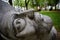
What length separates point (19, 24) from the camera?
19.6 inches

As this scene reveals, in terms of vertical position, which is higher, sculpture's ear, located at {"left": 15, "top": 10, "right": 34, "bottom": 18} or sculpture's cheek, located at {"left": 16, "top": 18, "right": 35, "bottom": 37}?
sculpture's ear, located at {"left": 15, "top": 10, "right": 34, "bottom": 18}

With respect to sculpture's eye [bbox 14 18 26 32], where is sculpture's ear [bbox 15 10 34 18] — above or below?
above

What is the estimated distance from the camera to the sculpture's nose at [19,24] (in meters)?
0.49

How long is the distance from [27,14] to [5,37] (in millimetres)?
88

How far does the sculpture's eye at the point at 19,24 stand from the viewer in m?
0.49

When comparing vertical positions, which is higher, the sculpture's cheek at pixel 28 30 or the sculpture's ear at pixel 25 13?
the sculpture's ear at pixel 25 13

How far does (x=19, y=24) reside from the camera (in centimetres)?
50

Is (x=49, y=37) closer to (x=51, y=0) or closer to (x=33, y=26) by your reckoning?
(x=33, y=26)

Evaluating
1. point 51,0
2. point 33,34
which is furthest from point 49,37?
point 51,0

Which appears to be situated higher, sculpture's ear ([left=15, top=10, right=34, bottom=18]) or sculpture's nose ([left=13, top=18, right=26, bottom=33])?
sculpture's ear ([left=15, top=10, right=34, bottom=18])

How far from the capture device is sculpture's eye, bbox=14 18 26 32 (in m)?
0.49

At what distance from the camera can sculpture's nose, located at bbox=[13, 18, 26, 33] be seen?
49 centimetres

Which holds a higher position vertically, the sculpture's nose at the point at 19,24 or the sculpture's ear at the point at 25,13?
the sculpture's ear at the point at 25,13

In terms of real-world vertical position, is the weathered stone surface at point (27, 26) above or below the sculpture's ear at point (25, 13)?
below
